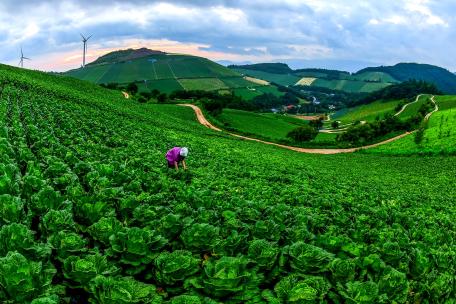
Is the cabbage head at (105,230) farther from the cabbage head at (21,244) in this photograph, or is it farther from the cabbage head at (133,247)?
the cabbage head at (21,244)

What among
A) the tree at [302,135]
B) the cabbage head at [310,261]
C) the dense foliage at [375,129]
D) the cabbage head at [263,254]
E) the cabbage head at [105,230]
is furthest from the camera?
the tree at [302,135]

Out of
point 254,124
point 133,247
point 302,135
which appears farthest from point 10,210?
point 254,124

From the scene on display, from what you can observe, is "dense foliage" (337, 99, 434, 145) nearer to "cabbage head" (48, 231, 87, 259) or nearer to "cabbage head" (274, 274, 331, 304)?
"cabbage head" (274, 274, 331, 304)

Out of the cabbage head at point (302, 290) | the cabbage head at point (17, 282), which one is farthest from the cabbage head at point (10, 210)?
the cabbage head at point (302, 290)

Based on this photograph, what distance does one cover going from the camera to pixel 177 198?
11031 mm

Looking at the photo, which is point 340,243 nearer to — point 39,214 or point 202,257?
point 202,257

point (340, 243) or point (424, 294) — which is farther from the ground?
point (340, 243)

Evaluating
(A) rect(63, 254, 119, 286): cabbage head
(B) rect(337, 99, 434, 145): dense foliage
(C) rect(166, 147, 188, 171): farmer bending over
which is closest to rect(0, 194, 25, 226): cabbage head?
Result: (A) rect(63, 254, 119, 286): cabbage head

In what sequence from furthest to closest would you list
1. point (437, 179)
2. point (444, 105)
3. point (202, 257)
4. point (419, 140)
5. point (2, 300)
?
1. point (444, 105)
2. point (419, 140)
3. point (437, 179)
4. point (202, 257)
5. point (2, 300)

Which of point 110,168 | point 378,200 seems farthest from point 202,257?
point 378,200

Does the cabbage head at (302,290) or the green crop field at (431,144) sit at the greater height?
the cabbage head at (302,290)

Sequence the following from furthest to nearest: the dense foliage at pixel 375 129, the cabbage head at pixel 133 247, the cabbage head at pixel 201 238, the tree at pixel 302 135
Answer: the tree at pixel 302 135, the dense foliage at pixel 375 129, the cabbage head at pixel 201 238, the cabbage head at pixel 133 247

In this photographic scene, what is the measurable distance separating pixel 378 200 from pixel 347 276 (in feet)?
55.1

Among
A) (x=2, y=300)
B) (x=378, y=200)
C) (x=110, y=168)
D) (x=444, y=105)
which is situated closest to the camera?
(x=2, y=300)
